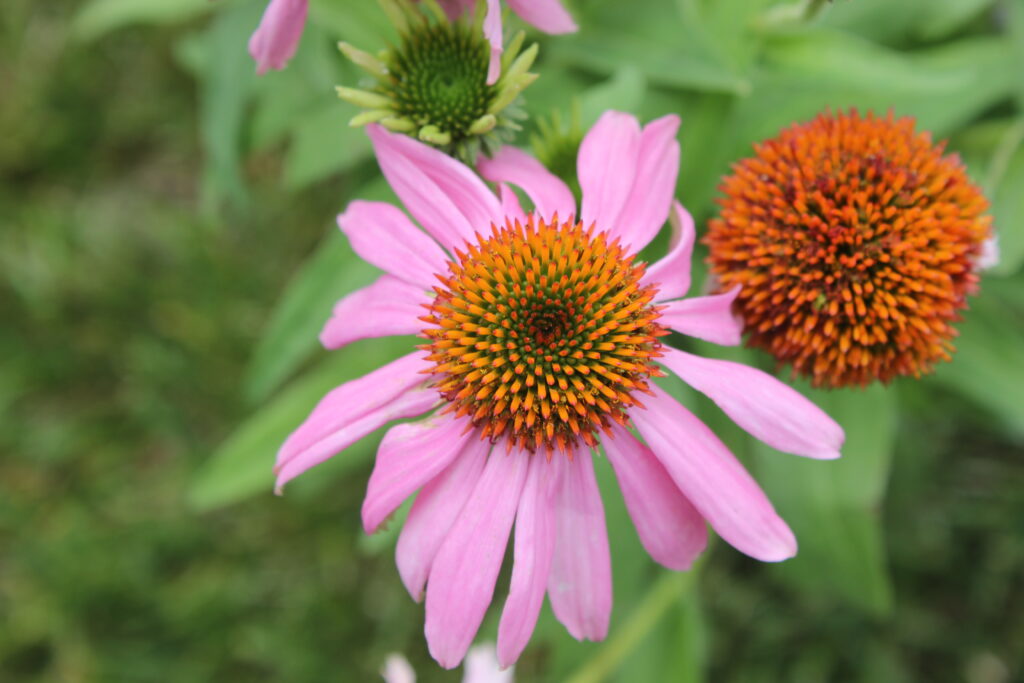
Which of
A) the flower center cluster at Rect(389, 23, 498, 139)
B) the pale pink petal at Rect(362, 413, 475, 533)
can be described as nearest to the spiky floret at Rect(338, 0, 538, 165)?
the flower center cluster at Rect(389, 23, 498, 139)

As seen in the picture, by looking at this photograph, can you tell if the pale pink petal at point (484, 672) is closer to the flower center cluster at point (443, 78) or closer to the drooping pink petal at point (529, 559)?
the drooping pink petal at point (529, 559)

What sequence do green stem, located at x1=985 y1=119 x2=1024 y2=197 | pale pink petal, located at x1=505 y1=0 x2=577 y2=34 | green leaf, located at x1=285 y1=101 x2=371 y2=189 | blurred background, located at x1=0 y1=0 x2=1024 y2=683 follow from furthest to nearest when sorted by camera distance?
green leaf, located at x1=285 y1=101 x2=371 y2=189 < blurred background, located at x1=0 y1=0 x2=1024 y2=683 < green stem, located at x1=985 y1=119 x2=1024 y2=197 < pale pink petal, located at x1=505 y1=0 x2=577 y2=34

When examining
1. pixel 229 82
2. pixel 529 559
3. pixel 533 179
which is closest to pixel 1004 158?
pixel 533 179

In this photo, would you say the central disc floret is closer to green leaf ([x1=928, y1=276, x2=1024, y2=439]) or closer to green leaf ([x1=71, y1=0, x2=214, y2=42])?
green leaf ([x1=928, y1=276, x2=1024, y2=439])

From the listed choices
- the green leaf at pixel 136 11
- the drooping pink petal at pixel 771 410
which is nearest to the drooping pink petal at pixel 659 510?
the drooping pink petal at pixel 771 410

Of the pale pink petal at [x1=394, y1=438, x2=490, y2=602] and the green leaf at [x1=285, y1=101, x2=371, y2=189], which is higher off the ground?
the green leaf at [x1=285, y1=101, x2=371, y2=189]

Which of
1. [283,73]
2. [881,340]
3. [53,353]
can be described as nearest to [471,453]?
[881,340]

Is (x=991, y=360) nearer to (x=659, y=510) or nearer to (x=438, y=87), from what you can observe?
(x=659, y=510)
